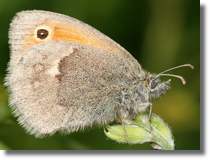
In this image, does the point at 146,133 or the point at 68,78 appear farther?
the point at 68,78

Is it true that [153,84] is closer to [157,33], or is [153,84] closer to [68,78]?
[68,78]

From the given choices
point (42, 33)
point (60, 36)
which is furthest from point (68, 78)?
point (42, 33)

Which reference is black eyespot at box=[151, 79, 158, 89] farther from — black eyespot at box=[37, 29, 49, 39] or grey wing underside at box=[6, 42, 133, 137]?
black eyespot at box=[37, 29, 49, 39]

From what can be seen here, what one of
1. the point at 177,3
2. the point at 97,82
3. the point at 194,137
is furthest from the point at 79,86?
the point at 177,3

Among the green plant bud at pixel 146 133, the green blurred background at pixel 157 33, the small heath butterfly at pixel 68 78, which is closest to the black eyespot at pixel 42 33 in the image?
the small heath butterfly at pixel 68 78

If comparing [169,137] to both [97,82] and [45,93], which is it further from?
[45,93]

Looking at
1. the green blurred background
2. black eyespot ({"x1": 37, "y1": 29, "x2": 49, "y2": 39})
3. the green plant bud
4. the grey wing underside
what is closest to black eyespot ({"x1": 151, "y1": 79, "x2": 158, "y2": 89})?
the grey wing underside
